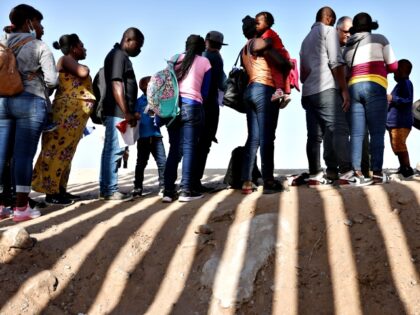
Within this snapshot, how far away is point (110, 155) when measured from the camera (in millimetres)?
4453

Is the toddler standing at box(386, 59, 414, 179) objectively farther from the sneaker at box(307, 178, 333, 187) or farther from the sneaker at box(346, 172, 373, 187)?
the sneaker at box(346, 172, 373, 187)

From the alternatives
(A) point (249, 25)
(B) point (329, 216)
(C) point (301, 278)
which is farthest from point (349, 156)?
(C) point (301, 278)

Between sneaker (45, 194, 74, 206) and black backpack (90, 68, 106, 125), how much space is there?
33.1 inches

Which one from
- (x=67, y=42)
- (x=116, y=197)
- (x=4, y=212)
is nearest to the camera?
(x=4, y=212)

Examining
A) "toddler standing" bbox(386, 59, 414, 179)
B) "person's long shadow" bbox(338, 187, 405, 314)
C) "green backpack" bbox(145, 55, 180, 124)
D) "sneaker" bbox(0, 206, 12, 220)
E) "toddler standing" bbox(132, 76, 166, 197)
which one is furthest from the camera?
"toddler standing" bbox(386, 59, 414, 179)

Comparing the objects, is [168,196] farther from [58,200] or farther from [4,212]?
[4,212]

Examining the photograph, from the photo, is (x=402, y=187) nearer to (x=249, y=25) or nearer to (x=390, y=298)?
(x=390, y=298)

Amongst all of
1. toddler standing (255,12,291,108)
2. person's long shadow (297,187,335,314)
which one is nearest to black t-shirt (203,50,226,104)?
toddler standing (255,12,291,108)

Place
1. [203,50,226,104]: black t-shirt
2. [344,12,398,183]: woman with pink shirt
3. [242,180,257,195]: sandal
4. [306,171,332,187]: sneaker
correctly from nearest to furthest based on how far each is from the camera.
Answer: [344,12,398,183]: woman with pink shirt
[242,180,257,195]: sandal
[306,171,332,187]: sneaker
[203,50,226,104]: black t-shirt

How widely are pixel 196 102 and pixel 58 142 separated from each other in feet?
4.61

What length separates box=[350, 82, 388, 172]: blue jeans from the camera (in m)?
4.04

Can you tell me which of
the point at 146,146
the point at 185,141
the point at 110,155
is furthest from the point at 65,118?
the point at 185,141

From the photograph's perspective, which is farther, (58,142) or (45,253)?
(58,142)

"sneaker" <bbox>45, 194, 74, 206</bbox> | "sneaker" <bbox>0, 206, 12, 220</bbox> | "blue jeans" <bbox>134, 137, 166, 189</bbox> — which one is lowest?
"sneaker" <bbox>0, 206, 12, 220</bbox>
